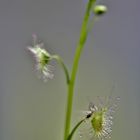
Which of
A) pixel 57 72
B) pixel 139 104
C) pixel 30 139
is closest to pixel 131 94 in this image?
pixel 139 104

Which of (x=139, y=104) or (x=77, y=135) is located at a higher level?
(x=139, y=104)

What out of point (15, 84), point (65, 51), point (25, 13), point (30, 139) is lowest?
point (30, 139)

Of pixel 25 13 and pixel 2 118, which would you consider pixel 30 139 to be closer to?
pixel 2 118

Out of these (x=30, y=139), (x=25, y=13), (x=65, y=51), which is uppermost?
(x=25, y=13)

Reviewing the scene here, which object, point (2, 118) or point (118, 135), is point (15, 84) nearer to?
point (2, 118)

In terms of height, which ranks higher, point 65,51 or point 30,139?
point 65,51

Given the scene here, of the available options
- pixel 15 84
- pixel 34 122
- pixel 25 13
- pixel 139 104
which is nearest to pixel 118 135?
pixel 139 104
